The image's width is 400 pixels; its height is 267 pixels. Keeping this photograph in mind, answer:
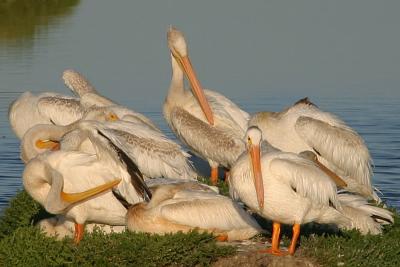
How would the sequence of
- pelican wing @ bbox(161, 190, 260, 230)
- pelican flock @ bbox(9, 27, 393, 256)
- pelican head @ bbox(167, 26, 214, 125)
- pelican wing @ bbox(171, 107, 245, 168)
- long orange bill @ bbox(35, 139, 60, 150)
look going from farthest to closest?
1. pelican head @ bbox(167, 26, 214, 125)
2. pelican wing @ bbox(171, 107, 245, 168)
3. long orange bill @ bbox(35, 139, 60, 150)
4. pelican wing @ bbox(161, 190, 260, 230)
5. pelican flock @ bbox(9, 27, 393, 256)

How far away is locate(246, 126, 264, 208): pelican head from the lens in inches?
326

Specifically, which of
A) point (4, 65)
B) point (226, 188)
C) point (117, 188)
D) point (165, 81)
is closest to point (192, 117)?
point (226, 188)

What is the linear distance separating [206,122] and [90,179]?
2296 millimetres

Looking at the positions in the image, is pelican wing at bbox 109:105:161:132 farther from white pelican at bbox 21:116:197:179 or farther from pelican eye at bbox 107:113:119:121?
white pelican at bbox 21:116:197:179

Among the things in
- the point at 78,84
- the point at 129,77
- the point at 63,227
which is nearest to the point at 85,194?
the point at 63,227

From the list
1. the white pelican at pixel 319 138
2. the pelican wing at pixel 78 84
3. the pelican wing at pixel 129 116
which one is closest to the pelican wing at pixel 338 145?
the white pelican at pixel 319 138

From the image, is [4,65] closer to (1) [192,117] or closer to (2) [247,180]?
(1) [192,117]

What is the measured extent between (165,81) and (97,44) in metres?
4.54

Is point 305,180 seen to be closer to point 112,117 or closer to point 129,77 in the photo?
point 112,117

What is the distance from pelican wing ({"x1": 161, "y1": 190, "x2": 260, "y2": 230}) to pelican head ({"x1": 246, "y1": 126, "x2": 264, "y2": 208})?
662 millimetres

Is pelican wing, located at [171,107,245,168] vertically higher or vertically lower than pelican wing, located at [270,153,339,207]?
lower

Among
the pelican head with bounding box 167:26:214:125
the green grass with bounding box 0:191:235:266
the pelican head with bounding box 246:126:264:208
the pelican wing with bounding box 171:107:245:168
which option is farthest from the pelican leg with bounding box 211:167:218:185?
the pelican head with bounding box 246:126:264:208

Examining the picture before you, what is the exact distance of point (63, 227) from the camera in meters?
9.85

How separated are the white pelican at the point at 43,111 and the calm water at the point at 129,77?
1145 mm
